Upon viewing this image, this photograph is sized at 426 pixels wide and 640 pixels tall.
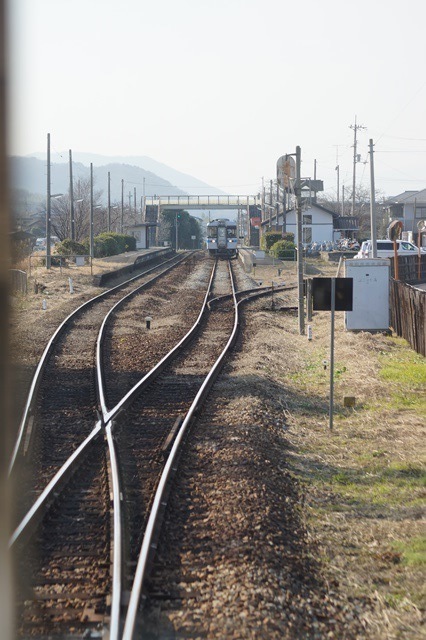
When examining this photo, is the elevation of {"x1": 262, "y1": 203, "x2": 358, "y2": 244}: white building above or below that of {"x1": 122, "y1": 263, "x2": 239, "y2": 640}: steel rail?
above

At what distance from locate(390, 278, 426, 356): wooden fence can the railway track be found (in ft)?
14.9

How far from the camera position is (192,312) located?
76.7ft

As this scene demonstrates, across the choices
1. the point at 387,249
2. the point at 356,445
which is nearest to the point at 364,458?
the point at 356,445

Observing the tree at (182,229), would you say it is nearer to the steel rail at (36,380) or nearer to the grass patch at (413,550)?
the steel rail at (36,380)

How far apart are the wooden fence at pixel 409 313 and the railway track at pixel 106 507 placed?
14.9ft

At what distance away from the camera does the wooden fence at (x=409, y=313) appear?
15380 millimetres

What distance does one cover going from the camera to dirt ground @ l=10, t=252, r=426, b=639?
235 inches

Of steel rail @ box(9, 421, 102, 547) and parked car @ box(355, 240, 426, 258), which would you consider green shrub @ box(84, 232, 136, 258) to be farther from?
steel rail @ box(9, 421, 102, 547)

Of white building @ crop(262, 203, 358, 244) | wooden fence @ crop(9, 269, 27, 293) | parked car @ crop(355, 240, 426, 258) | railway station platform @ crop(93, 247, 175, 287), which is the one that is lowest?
wooden fence @ crop(9, 269, 27, 293)

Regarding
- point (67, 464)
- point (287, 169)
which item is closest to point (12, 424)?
point (67, 464)

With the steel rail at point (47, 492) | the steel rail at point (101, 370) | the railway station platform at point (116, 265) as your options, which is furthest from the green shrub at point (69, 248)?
the steel rail at point (47, 492)

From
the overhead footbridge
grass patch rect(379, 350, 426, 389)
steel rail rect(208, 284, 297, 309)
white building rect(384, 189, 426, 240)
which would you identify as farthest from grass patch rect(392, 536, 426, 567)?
the overhead footbridge

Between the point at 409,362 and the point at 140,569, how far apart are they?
1052cm

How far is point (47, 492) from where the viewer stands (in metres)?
7.14
